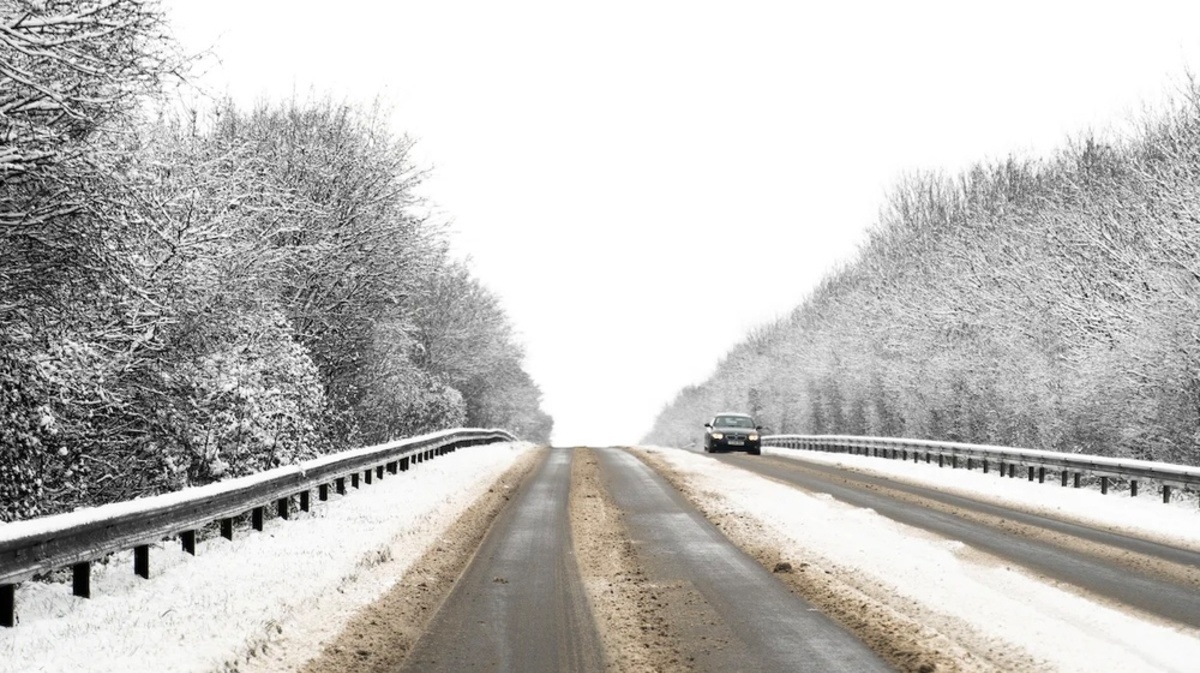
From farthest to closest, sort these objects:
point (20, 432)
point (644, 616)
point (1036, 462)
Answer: point (1036, 462), point (20, 432), point (644, 616)

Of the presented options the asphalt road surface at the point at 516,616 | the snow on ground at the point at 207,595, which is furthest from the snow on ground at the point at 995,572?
the snow on ground at the point at 207,595

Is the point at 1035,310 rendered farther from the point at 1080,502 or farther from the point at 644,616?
the point at 644,616

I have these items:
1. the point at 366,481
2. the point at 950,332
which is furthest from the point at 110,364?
the point at 950,332

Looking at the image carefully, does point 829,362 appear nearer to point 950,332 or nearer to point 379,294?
point 950,332

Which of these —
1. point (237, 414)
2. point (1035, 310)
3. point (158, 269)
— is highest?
point (1035, 310)

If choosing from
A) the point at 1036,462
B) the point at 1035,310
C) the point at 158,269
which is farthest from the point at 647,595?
the point at 1035,310

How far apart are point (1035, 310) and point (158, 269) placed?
92.0 feet

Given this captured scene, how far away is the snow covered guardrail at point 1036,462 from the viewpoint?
19266 mm

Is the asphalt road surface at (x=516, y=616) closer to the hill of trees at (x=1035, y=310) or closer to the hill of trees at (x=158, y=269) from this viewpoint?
the hill of trees at (x=158, y=269)

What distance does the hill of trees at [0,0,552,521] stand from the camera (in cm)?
1131

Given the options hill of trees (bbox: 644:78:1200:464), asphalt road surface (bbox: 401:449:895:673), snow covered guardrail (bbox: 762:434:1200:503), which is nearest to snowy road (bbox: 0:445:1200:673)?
→ asphalt road surface (bbox: 401:449:895:673)

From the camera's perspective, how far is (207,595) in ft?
31.1

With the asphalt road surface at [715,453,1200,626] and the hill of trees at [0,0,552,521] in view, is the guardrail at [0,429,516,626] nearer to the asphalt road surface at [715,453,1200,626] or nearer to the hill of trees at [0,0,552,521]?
the hill of trees at [0,0,552,521]

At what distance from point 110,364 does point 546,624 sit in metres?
8.28
